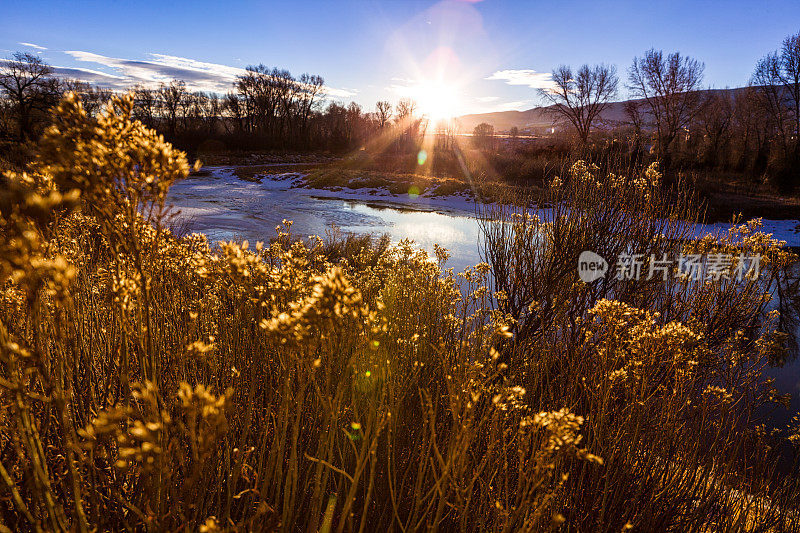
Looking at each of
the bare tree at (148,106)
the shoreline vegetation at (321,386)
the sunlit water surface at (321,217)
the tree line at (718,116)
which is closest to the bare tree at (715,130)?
the tree line at (718,116)

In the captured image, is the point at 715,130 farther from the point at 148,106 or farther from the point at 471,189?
the point at 148,106

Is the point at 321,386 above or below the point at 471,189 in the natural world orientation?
below

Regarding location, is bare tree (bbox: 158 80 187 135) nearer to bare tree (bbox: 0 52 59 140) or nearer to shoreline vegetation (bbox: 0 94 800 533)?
bare tree (bbox: 0 52 59 140)

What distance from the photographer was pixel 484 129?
2378 inches

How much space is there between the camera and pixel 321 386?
2771 mm

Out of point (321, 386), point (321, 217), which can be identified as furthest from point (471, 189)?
point (321, 386)

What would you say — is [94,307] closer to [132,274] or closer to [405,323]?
[132,274]

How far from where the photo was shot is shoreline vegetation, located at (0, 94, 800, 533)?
1.05 metres

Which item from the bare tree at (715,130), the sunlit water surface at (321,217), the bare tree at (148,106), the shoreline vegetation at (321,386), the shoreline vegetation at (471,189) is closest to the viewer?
the shoreline vegetation at (321,386)

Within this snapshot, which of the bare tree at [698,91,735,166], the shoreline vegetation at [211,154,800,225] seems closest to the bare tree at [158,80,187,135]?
the shoreline vegetation at [211,154,800,225]

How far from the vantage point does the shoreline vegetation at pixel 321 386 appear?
105 centimetres

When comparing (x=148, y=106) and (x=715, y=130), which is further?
(x=148, y=106)

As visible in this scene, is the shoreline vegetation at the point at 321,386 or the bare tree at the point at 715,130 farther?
the bare tree at the point at 715,130

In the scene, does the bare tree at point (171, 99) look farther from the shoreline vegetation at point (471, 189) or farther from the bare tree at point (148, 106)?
the shoreline vegetation at point (471, 189)
